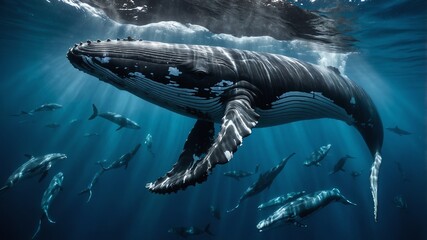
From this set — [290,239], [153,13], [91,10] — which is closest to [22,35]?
[91,10]

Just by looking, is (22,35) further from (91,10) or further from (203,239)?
(203,239)

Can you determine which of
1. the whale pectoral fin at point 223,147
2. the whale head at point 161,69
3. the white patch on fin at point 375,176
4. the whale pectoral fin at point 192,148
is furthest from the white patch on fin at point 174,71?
the white patch on fin at point 375,176

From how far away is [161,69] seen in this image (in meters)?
3.24

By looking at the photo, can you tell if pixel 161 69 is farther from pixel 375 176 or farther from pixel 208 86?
pixel 375 176

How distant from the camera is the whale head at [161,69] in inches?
116

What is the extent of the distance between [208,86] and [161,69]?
25.7 inches

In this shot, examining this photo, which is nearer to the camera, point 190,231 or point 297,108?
point 297,108

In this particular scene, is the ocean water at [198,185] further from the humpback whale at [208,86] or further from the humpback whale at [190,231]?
the humpback whale at [208,86]

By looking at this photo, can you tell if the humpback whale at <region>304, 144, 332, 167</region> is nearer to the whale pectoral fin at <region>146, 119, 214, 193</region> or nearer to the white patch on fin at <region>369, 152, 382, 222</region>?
the white patch on fin at <region>369, 152, 382, 222</region>

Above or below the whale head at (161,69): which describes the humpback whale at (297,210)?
below

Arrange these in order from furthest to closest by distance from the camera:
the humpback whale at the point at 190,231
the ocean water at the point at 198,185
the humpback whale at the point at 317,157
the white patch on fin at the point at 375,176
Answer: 1. the ocean water at the point at 198,185
2. the humpback whale at the point at 317,157
3. the humpback whale at the point at 190,231
4. the white patch on fin at the point at 375,176

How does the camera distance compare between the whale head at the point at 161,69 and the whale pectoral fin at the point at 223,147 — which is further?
the whale head at the point at 161,69

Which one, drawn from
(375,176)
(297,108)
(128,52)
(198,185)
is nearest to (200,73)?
(128,52)

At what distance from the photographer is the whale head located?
2953 mm
